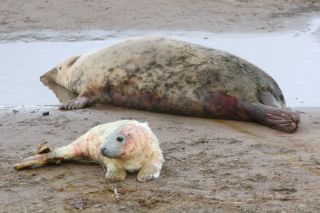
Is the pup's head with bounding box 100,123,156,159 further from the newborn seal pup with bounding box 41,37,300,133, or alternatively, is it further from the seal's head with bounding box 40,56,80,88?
the seal's head with bounding box 40,56,80,88

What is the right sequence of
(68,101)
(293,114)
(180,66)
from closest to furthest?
(293,114)
(180,66)
(68,101)

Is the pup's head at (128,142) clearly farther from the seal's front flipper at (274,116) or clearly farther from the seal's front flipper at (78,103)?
the seal's front flipper at (78,103)

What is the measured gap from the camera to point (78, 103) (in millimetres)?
6520

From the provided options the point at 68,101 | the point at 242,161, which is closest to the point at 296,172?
the point at 242,161

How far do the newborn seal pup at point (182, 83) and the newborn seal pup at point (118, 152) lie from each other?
1713 millimetres

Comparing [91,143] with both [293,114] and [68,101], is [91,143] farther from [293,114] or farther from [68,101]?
[68,101]

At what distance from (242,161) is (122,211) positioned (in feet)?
3.82

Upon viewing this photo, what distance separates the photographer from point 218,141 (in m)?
5.16

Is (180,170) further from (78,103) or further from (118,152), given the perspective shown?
(78,103)

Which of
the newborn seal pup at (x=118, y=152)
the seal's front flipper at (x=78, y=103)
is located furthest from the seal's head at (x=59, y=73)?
the newborn seal pup at (x=118, y=152)

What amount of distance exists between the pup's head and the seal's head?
3.21 m

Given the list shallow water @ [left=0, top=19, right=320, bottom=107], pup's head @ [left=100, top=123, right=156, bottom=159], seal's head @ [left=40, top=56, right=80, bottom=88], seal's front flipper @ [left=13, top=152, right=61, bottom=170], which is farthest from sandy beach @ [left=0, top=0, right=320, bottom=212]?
seal's head @ [left=40, top=56, right=80, bottom=88]

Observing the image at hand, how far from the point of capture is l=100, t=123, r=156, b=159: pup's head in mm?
4117

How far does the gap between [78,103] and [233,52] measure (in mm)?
2525
